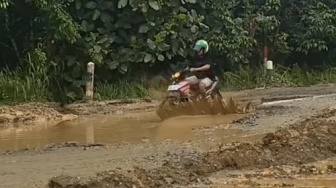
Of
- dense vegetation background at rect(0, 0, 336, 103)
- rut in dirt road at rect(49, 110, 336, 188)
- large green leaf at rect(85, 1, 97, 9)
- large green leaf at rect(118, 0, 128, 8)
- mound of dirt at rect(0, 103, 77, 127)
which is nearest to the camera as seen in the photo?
rut in dirt road at rect(49, 110, 336, 188)

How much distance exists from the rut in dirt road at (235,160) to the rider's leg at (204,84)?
11.3 feet

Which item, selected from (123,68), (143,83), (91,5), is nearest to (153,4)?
(91,5)

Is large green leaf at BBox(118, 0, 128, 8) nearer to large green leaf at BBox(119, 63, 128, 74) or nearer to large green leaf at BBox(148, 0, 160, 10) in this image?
large green leaf at BBox(148, 0, 160, 10)

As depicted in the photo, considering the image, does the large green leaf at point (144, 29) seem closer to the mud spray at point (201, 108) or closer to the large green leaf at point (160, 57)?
the large green leaf at point (160, 57)

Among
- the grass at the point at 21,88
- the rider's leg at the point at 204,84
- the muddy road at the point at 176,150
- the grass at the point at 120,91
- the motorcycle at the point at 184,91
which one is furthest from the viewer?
the grass at the point at 120,91

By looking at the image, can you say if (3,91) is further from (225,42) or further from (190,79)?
(225,42)

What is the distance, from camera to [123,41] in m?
16.0

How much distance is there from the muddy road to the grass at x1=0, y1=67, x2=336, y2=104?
133 centimetres

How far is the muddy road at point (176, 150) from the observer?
Result: 6180 mm

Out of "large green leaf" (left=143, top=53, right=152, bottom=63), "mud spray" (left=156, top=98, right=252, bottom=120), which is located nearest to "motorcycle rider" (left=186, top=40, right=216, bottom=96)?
"mud spray" (left=156, top=98, right=252, bottom=120)

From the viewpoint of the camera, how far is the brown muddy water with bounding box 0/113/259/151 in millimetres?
9383

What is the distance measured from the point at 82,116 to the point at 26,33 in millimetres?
3637

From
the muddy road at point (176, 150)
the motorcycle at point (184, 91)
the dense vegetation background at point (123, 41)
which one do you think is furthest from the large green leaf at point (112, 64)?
the motorcycle at point (184, 91)

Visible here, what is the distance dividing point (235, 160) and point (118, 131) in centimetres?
405
